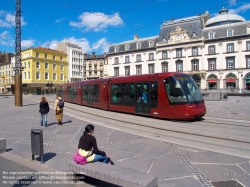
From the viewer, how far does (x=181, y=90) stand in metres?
10.8

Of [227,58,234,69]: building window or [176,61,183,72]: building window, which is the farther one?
[176,61,183,72]: building window

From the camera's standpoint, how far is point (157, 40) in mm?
59250

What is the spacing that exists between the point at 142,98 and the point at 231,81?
43.4 meters

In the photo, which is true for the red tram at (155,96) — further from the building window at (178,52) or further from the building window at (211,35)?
the building window at (211,35)

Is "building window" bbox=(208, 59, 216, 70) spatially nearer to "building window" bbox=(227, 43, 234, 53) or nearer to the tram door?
"building window" bbox=(227, 43, 234, 53)

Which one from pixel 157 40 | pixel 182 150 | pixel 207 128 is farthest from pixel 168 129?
pixel 157 40

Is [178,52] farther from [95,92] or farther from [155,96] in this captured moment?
[155,96]

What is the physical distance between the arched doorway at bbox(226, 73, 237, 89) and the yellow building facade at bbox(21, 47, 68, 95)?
154 feet

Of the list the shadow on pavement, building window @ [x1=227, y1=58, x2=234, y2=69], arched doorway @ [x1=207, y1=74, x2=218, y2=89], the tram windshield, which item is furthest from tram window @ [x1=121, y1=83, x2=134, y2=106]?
building window @ [x1=227, y1=58, x2=234, y2=69]

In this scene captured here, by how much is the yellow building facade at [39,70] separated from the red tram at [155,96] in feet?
157

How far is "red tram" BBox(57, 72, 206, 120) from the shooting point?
1088 cm

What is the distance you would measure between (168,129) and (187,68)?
Result: 47521mm

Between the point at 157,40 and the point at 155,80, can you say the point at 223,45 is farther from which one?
the point at 155,80

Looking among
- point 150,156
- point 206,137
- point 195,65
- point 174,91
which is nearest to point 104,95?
point 174,91
